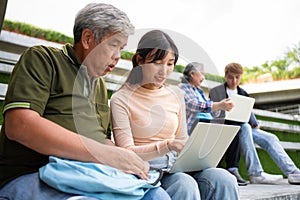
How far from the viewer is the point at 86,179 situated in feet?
2.40

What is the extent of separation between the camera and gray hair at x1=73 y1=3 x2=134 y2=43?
93 centimetres

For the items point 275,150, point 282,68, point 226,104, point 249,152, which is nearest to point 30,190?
point 226,104

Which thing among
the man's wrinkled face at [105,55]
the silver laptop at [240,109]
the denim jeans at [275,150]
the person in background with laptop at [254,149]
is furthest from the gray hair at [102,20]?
the denim jeans at [275,150]

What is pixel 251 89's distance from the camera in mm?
7934

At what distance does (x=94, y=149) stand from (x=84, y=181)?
0.09 m

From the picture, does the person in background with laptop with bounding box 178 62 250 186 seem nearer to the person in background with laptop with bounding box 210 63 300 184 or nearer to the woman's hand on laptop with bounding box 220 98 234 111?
the woman's hand on laptop with bounding box 220 98 234 111

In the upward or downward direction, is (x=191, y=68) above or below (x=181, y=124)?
above

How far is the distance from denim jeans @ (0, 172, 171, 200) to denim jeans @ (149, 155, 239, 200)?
30 centimetres

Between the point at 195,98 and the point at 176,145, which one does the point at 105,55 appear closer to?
the point at 176,145

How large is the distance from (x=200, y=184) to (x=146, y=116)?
251 millimetres

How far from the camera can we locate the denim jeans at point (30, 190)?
0.73m

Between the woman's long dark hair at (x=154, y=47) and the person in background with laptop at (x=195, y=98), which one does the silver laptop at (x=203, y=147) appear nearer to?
the person in background with laptop at (x=195, y=98)

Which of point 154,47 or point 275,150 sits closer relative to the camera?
point 154,47

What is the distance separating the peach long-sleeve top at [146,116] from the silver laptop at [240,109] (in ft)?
3.77
